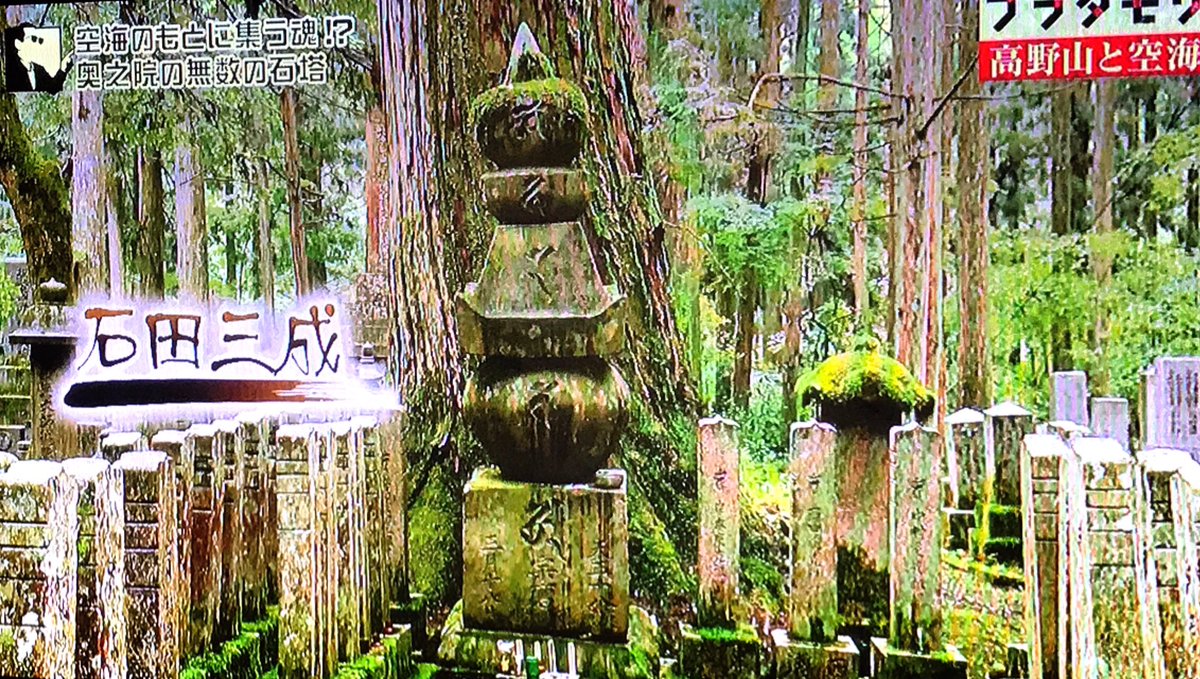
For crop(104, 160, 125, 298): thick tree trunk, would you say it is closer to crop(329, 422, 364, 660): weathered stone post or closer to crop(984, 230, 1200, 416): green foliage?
crop(329, 422, 364, 660): weathered stone post

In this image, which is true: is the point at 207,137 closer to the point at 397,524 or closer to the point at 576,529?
the point at 397,524

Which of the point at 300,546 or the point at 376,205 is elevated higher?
the point at 376,205

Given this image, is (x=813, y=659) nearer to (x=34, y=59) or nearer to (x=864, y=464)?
(x=864, y=464)

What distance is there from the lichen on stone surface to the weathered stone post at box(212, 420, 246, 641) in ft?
4.38

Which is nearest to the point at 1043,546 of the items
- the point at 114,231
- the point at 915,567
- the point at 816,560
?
the point at 915,567

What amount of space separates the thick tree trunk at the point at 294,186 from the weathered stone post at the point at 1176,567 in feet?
6.30

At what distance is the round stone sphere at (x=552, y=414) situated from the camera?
8.44 ft

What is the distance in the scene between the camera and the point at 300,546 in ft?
8.55

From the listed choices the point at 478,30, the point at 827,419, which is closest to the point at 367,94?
the point at 478,30

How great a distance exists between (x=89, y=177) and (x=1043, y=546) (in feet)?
7.87

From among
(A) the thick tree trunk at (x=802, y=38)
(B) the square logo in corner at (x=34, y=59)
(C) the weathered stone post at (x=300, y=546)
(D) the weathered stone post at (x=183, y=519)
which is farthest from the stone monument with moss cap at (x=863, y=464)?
(B) the square logo in corner at (x=34, y=59)

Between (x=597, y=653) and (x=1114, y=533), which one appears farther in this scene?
(x=597, y=653)

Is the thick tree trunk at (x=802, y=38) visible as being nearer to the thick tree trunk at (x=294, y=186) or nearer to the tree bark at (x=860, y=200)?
the tree bark at (x=860, y=200)

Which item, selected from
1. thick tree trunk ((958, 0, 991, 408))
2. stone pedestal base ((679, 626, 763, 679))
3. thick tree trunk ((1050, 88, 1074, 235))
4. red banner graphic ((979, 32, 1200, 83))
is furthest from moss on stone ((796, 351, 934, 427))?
red banner graphic ((979, 32, 1200, 83))
